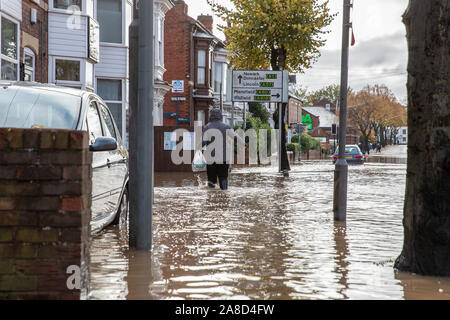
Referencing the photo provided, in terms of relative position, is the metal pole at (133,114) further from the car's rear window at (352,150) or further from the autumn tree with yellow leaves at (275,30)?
the car's rear window at (352,150)

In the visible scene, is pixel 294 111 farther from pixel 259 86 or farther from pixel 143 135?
pixel 143 135

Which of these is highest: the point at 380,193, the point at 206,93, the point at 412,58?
the point at 206,93

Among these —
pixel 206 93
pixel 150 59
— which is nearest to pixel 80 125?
pixel 150 59

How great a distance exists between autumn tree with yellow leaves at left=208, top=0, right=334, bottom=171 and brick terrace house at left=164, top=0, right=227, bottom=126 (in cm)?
1063

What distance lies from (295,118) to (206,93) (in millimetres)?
54142

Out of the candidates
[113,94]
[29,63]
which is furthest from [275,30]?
[29,63]

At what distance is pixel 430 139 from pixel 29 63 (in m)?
14.9

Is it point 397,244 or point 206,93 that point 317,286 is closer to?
point 397,244

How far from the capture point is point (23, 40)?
1645 centimetres

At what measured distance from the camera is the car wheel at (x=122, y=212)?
26.4ft

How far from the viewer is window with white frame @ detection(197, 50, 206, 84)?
39969mm

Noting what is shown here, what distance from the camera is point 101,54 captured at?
2311 cm

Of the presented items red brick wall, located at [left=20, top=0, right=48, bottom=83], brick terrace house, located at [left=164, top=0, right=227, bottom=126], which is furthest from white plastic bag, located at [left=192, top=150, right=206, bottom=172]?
brick terrace house, located at [left=164, top=0, right=227, bottom=126]
